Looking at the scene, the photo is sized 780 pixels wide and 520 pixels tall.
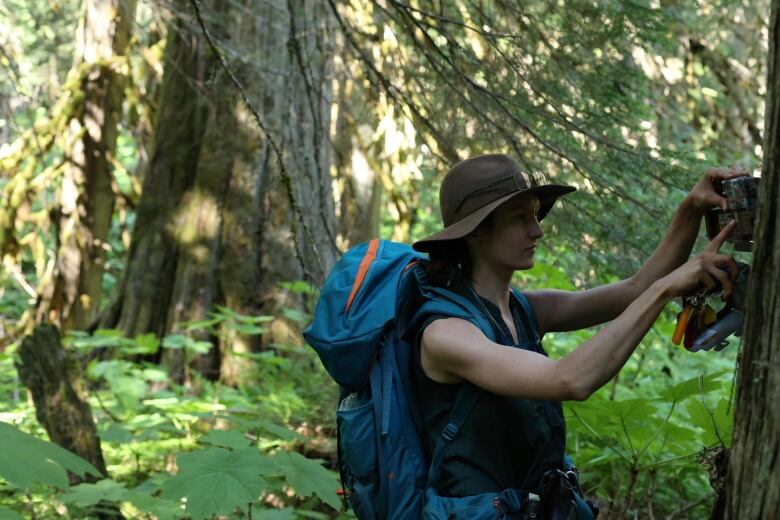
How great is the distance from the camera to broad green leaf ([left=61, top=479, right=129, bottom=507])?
3943 mm

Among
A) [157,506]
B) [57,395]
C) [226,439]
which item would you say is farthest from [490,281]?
[57,395]

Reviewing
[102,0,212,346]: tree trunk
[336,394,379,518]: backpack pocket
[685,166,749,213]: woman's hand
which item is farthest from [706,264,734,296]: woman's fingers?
[102,0,212,346]: tree trunk

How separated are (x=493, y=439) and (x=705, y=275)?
0.79 meters

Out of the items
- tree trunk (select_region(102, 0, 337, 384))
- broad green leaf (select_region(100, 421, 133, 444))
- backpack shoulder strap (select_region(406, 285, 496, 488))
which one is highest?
tree trunk (select_region(102, 0, 337, 384))

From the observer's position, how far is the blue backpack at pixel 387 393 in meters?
2.66

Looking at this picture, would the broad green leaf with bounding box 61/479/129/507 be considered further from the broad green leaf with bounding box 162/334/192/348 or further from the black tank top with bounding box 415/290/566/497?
the broad green leaf with bounding box 162/334/192/348

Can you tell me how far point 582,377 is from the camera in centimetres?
233

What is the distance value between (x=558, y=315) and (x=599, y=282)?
7.00 ft

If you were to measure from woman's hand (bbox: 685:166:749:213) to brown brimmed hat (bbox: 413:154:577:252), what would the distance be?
0.37 meters

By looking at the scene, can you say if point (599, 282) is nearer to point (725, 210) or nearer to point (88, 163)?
point (725, 210)

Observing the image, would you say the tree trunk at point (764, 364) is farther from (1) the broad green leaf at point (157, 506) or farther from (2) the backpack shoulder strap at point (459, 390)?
(1) the broad green leaf at point (157, 506)

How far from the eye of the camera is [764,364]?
2.01 meters

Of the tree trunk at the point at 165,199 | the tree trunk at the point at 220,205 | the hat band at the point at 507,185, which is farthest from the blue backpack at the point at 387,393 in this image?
the tree trunk at the point at 165,199

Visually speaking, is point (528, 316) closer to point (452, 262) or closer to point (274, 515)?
point (452, 262)
